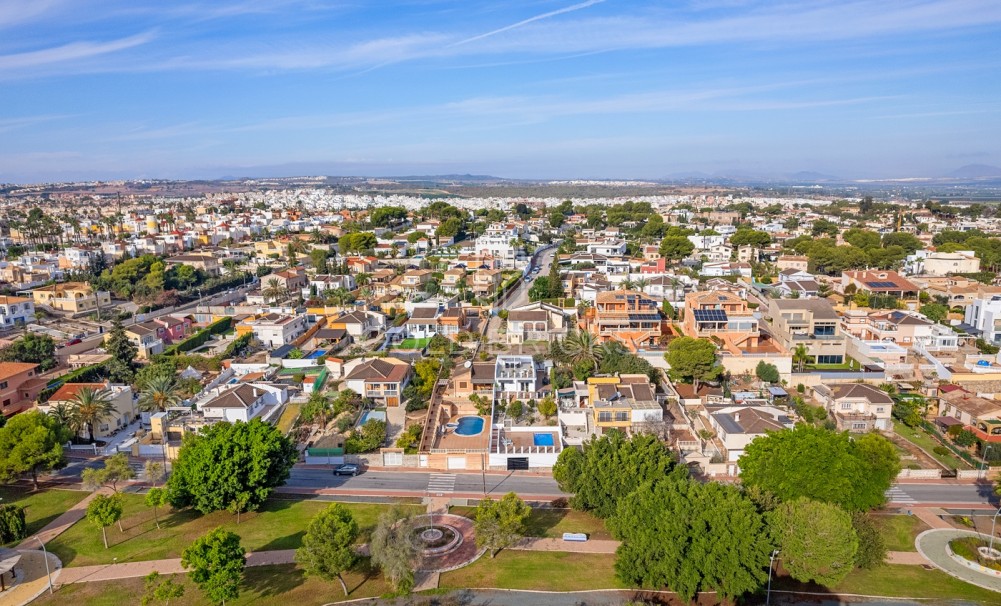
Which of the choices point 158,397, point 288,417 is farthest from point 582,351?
point 158,397

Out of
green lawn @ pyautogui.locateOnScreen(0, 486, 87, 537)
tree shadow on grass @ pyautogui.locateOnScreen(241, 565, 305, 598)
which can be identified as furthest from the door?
green lawn @ pyautogui.locateOnScreen(0, 486, 87, 537)

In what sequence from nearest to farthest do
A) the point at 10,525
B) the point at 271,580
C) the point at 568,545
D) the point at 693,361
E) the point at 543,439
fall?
the point at 271,580 < the point at 10,525 < the point at 568,545 < the point at 543,439 < the point at 693,361

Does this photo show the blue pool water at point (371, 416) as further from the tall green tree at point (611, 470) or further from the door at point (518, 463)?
the tall green tree at point (611, 470)

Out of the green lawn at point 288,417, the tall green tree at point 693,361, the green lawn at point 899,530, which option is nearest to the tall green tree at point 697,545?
the green lawn at point 899,530

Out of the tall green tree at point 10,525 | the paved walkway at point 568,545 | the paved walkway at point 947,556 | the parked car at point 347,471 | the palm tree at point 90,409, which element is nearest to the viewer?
the paved walkway at point 947,556

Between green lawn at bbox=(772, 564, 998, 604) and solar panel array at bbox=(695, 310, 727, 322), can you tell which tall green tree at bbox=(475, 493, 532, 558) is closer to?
green lawn at bbox=(772, 564, 998, 604)

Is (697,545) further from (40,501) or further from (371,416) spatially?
(40,501)
